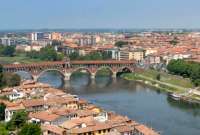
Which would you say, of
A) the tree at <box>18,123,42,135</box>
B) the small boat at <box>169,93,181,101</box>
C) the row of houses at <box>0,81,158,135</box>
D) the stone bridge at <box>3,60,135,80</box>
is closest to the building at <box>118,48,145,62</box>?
the stone bridge at <box>3,60,135,80</box>

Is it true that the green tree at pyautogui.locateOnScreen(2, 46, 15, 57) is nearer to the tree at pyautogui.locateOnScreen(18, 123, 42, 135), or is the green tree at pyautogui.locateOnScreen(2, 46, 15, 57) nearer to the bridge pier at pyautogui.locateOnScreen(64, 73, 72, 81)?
the bridge pier at pyautogui.locateOnScreen(64, 73, 72, 81)

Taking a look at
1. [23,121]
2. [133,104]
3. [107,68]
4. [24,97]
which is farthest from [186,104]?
[107,68]

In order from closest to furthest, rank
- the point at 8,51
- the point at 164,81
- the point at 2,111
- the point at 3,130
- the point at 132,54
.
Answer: the point at 3,130 < the point at 2,111 < the point at 164,81 < the point at 132,54 < the point at 8,51

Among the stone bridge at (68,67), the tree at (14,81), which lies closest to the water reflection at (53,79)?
the stone bridge at (68,67)

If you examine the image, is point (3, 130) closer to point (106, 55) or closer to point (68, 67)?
point (68, 67)

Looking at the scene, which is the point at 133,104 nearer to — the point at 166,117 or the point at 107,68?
the point at 166,117

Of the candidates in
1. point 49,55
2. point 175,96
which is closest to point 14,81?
point 175,96
